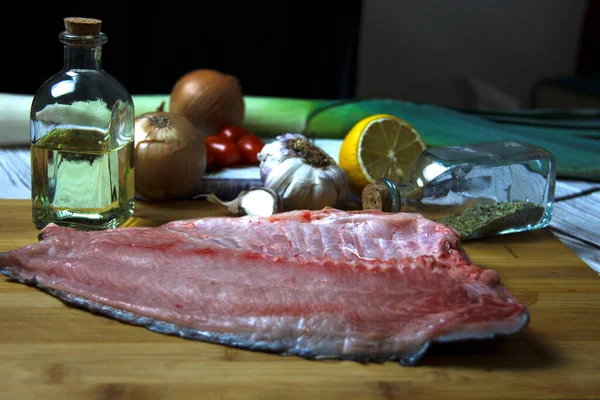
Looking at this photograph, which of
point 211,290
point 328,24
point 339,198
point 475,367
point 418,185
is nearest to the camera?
point 475,367

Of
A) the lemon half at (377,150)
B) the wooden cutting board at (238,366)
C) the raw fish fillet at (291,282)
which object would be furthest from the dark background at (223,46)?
the wooden cutting board at (238,366)

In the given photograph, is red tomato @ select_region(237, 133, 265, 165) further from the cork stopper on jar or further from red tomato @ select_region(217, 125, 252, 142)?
the cork stopper on jar

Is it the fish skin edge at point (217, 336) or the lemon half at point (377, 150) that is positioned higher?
the lemon half at point (377, 150)

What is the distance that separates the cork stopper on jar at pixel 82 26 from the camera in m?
1.86

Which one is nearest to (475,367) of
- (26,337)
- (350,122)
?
(26,337)

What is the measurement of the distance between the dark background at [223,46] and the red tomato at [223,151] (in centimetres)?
185

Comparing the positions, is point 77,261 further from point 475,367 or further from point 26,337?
point 475,367

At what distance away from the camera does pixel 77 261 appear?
5.47 ft

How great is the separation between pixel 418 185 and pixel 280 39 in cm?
251

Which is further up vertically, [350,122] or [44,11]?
[44,11]

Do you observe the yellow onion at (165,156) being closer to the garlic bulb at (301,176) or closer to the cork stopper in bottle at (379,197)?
the garlic bulb at (301,176)

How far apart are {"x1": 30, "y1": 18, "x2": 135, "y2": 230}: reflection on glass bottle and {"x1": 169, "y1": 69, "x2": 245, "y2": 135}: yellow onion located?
855 mm

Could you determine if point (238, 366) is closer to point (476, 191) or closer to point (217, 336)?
point (217, 336)

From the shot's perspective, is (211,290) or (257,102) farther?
(257,102)
